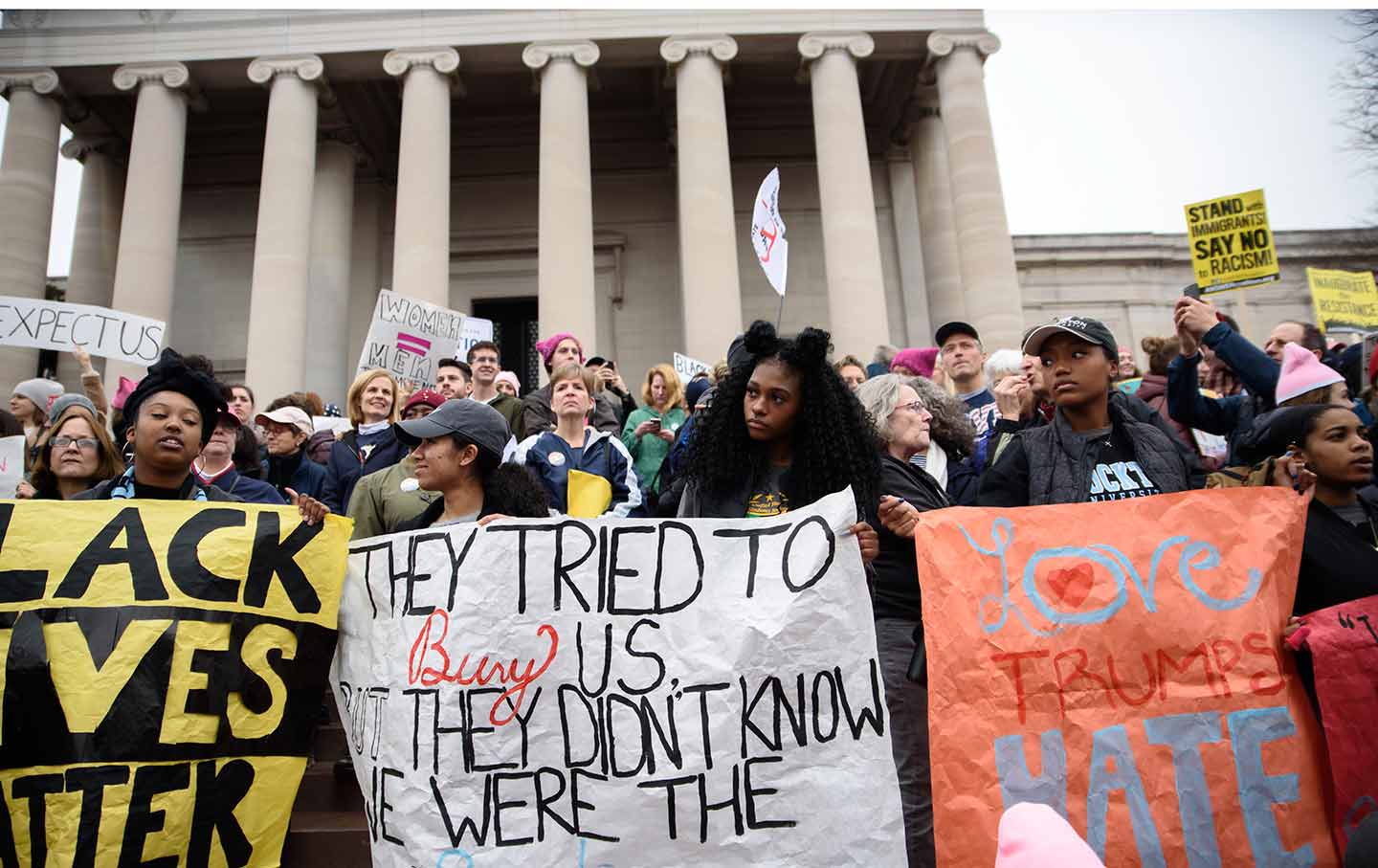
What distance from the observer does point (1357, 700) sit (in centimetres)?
303

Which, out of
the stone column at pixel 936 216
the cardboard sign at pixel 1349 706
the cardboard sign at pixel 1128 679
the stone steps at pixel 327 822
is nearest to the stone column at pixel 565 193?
the stone column at pixel 936 216

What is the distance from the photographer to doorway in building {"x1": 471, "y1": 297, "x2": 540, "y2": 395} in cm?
2044

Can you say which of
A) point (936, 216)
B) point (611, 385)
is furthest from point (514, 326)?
point (611, 385)

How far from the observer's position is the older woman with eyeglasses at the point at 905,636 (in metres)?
3.21

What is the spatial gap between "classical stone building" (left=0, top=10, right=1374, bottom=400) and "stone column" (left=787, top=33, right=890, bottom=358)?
5 cm

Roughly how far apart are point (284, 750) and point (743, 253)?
60.3 feet

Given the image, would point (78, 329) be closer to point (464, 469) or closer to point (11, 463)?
point (11, 463)

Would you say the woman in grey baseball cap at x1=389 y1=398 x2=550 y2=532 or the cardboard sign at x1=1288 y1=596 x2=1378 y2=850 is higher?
the woman in grey baseball cap at x1=389 y1=398 x2=550 y2=532

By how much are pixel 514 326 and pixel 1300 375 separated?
59.8 ft

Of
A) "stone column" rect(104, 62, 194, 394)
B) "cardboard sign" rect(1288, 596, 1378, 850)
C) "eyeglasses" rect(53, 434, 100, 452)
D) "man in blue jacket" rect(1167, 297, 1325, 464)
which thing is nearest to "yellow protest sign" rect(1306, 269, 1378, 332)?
"man in blue jacket" rect(1167, 297, 1325, 464)

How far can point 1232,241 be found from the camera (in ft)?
35.7

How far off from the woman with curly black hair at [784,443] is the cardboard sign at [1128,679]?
1.35 feet

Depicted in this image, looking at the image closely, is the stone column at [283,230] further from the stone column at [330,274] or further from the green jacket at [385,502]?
the green jacket at [385,502]

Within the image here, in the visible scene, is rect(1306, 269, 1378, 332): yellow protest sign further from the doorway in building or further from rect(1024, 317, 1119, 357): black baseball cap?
the doorway in building
